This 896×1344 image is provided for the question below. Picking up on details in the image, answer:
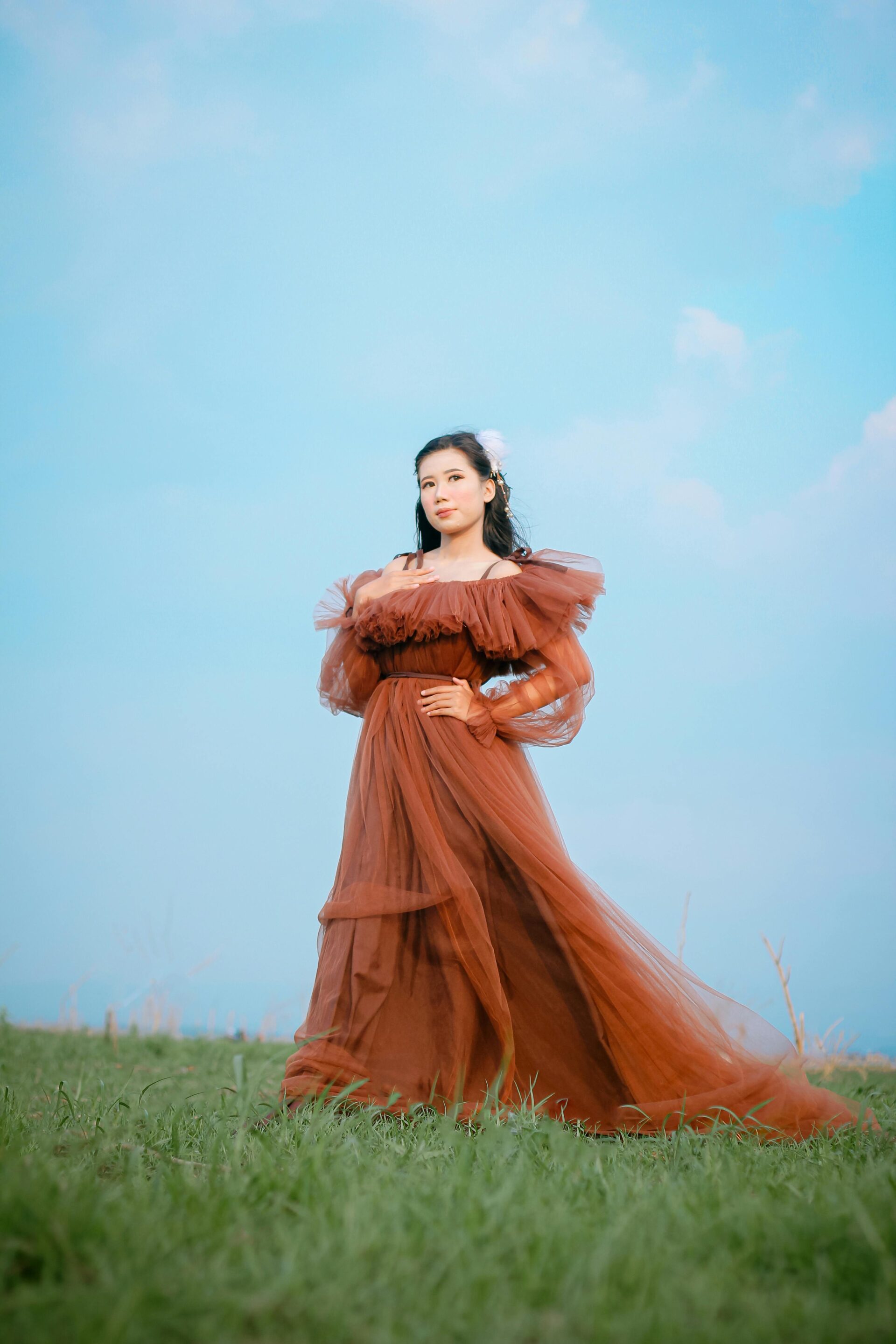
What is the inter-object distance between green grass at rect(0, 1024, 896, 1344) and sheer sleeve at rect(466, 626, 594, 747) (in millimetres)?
1425

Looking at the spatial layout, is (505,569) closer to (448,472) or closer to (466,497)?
(466,497)

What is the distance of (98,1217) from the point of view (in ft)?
3.95

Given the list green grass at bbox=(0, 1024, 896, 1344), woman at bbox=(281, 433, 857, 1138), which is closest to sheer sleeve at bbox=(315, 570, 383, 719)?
→ woman at bbox=(281, 433, 857, 1138)

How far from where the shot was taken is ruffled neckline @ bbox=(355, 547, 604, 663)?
3062 mm

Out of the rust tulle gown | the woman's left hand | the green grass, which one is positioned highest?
the woman's left hand

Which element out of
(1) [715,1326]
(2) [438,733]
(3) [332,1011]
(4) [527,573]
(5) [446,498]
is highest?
(5) [446,498]

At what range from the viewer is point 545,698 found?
10.4ft

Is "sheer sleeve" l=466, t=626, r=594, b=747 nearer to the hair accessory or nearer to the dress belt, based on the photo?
the dress belt

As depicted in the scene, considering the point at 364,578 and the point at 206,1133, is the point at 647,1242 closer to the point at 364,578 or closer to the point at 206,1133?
the point at 206,1133

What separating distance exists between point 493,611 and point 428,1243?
2.08m

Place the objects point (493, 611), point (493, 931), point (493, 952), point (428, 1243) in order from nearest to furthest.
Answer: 1. point (428, 1243)
2. point (493, 952)
3. point (493, 931)
4. point (493, 611)

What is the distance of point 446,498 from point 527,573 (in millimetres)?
483

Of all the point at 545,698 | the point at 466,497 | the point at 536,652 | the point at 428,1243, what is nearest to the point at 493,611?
the point at 536,652

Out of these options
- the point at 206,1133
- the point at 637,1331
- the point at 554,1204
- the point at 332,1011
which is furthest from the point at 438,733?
the point at 637,1331
